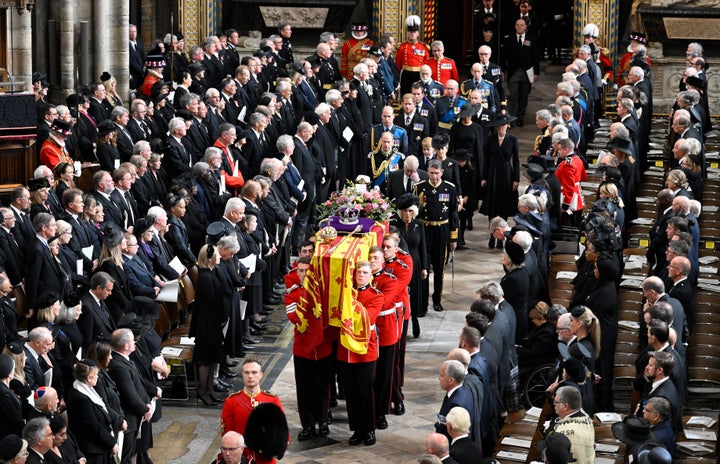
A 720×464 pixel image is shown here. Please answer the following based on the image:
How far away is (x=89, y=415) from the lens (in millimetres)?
11102

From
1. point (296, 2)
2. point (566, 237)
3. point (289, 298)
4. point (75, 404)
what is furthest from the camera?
point (296, 2)

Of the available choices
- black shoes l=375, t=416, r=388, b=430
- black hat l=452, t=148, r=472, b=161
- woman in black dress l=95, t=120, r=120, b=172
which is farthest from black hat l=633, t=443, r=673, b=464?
woman in black dress l=95, t=120, r=120, b=172

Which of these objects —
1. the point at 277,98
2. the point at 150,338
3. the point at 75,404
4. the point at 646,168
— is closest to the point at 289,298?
the point at 150,338

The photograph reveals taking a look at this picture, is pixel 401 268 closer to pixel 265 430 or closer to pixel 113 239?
pixel 113 239

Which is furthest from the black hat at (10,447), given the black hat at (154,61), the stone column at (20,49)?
the black hat at (154,61)

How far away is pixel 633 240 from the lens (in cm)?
1769

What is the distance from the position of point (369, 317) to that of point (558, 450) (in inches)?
136

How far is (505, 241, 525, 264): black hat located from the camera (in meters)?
14.0

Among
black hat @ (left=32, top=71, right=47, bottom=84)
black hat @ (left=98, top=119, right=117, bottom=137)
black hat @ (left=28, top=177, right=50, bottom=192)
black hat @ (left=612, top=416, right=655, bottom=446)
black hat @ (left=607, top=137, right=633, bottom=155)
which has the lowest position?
black hat @ (left=612, top=416, right=655, bottom=446)

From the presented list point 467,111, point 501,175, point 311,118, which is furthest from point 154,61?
point 501,175

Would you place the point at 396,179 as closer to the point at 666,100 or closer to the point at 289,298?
the point at 289,298

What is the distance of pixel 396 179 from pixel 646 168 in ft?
20.3

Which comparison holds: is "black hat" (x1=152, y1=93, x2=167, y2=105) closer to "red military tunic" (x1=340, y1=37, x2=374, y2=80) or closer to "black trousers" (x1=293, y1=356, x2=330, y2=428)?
"red military tunic" (x1=340, y1=37, x2=374, y2=80)

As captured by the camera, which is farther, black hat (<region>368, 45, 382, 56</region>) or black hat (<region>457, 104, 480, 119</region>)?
black hat (<region>368, 45, 382, 56</region>)
